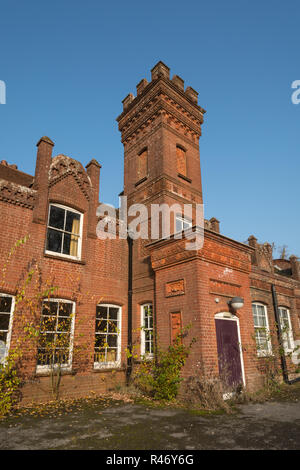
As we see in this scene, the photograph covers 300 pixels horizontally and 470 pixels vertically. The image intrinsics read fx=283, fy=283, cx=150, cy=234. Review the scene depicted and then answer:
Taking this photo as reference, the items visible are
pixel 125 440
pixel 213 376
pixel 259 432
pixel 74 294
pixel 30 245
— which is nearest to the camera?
pixel 125 440

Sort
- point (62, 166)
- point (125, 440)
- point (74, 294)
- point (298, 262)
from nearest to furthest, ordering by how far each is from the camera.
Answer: point (125, 440), point (74, 294), point (62, 166), point (298, 262)

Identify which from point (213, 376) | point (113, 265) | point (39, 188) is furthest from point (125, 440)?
point (39, 188)

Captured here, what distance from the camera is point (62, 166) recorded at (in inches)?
423

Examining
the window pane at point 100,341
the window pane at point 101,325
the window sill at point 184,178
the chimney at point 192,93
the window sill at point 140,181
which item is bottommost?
the window pane at point 100,341

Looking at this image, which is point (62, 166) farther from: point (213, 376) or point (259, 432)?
point (259, 432)

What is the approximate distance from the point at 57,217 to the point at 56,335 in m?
4.07

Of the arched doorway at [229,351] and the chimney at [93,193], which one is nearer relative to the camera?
the arched doorway at [229,351]

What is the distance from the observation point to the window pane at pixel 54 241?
9.79m

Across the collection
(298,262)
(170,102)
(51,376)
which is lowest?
(51,376)

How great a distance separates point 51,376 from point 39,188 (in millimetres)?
6027

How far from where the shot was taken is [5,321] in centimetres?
→ 815

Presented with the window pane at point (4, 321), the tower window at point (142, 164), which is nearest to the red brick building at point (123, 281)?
the window pane at point (4, 321)

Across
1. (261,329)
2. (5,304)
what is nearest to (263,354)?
(261,329)

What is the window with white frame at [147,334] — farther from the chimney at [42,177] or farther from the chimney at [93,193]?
the chimney at [42,177]
